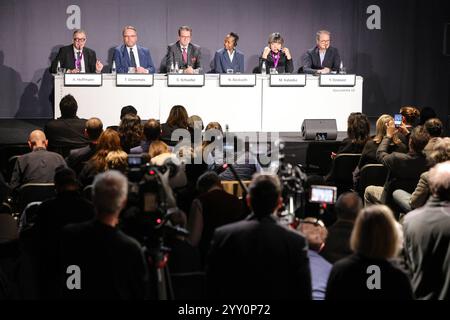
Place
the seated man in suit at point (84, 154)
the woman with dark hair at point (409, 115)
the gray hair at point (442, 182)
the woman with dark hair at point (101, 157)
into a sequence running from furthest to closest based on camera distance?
the woman with dark hair at point (409, 115)
the seated man in suit at point (84, 154)
the woman with dark hair at point (101, 157)
the gray hair at point (442, 182)

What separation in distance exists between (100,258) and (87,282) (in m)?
0.13

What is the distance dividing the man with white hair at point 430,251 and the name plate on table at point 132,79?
619 centimetres

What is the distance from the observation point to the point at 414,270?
3.83 metres

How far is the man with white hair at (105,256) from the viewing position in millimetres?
3211

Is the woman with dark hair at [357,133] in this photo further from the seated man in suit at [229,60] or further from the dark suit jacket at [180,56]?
the dark suit jacket at [180,56]

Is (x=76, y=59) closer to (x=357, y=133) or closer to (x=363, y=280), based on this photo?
(x=357, y=133)

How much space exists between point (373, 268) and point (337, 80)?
22.9ft

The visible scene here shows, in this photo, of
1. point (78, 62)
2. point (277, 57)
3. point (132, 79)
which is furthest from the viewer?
point (277, 57)

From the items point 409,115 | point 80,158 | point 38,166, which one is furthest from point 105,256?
point 409,115

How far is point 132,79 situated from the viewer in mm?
9547

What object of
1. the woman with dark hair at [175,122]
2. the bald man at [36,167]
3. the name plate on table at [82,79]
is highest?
the name plate on table at [82,79]

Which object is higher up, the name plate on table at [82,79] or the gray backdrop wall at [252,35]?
the gray backdrop wall at [252,35]

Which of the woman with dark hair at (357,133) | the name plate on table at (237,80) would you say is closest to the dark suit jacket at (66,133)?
the woman with dark hair at (357,133)

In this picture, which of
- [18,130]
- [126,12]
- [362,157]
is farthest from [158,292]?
[126,12]
